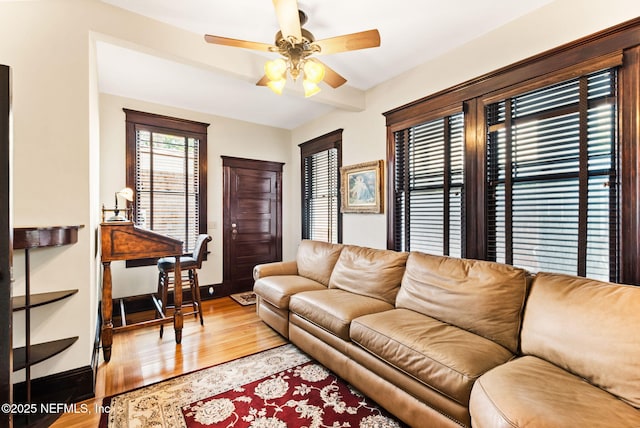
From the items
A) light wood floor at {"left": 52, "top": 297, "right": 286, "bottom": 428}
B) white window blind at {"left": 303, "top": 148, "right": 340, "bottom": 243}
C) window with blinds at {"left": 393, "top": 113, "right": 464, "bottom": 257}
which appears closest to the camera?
light wood floor at {"left": 52, "top": 297, "right": 286, "bottom": 428}

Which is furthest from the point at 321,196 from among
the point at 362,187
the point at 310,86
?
the point at 310,86

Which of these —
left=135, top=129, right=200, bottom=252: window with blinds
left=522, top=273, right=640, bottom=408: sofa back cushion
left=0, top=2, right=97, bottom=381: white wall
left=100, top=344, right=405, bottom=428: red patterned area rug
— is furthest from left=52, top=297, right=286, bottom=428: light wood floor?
left=522, top=273, right=640, bottom=408: sofa back cushion

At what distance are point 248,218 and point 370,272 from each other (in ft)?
9.11

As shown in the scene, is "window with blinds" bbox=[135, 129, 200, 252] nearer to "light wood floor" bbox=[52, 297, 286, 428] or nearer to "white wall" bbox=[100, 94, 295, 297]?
"white wall" bbox=[100, 94, 295, 297]

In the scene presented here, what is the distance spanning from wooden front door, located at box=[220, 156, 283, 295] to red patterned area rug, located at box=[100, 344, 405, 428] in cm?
242

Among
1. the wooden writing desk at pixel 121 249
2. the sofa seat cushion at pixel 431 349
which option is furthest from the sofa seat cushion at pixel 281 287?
the sofa seat cushion at pixel 431 349

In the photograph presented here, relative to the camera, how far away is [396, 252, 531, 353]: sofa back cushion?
1.82m

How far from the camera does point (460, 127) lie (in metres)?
2.80

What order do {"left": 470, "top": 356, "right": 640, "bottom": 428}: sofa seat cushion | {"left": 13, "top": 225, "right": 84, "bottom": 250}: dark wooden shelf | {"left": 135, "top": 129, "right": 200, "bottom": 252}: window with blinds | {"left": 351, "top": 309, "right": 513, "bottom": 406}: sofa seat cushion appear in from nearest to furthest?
{"left": 470, "top": 356, "right": 640, "bottom": 428}: sofa seat cushion
{"left": 351, "top": 309, "right": 513, "bottom": 406}: sofa seat cushion
{"left": 13, "top": 225, "right": 84, "bottom": 250}: dark wooden shelf
{"left": 135, "top": 129, "right": 200, "bottom": 252}: window with blinds

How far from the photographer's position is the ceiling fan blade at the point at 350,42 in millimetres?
1914

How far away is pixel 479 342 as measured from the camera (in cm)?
176

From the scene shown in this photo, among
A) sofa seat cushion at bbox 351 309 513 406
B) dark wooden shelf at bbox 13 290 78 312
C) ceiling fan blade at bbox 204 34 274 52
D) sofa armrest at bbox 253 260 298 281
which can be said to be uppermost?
ceiling fan blade at bbox 204 34 274 52

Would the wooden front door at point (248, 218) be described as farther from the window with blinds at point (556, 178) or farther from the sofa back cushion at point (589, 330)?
the sofa back cushion at point (589, 330)

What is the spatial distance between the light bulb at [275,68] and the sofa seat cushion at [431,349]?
1909mm
